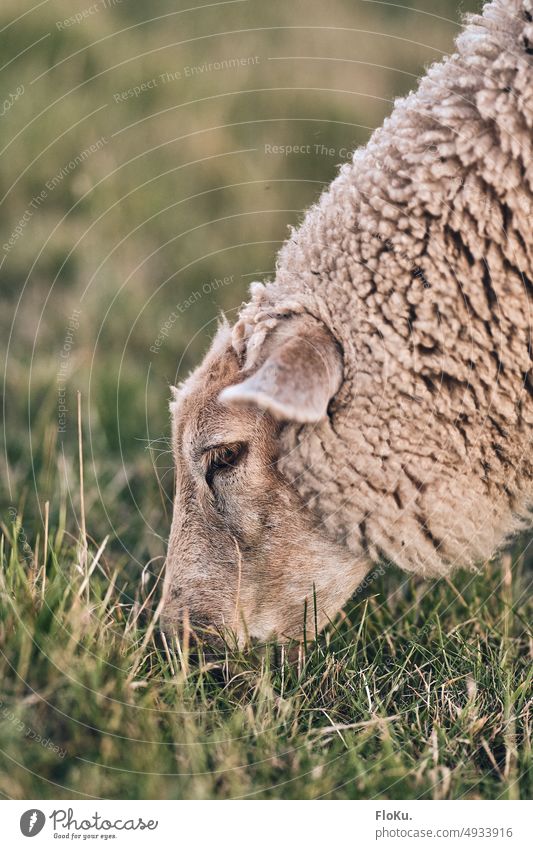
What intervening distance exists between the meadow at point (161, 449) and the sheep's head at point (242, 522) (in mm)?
186

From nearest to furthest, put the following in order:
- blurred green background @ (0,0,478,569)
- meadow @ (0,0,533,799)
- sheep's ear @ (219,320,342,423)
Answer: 1. sheep's ear @ (219,320,342,423)
2. meadow @ (0,0,533,799)
3. blurred green background @ (0,0,478,569)

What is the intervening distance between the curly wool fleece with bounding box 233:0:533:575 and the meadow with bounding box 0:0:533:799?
752mm

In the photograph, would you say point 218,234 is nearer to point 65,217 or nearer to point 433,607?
point 65,217

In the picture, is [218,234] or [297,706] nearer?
[297,706]

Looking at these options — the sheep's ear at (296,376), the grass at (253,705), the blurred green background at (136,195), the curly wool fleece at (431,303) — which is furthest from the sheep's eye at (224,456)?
the blurred green background at (136,195)

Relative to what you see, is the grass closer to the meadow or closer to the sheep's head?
the meadow

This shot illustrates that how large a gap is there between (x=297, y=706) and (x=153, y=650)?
25.3 inches

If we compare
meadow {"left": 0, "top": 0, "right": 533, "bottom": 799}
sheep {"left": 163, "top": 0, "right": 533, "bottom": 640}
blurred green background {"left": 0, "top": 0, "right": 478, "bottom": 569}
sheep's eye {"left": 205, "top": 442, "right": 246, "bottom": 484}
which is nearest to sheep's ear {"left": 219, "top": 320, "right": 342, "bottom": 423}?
sheep {"left": 163, "top": 0, "right": 533, "bottom": 640}

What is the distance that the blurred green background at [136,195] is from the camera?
17.0 feet

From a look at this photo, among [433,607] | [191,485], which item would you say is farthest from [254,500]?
[433,607]

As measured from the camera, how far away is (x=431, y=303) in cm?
300

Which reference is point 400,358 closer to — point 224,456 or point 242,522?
point 224,456

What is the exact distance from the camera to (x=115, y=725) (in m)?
2.87

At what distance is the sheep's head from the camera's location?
10.5 feet
